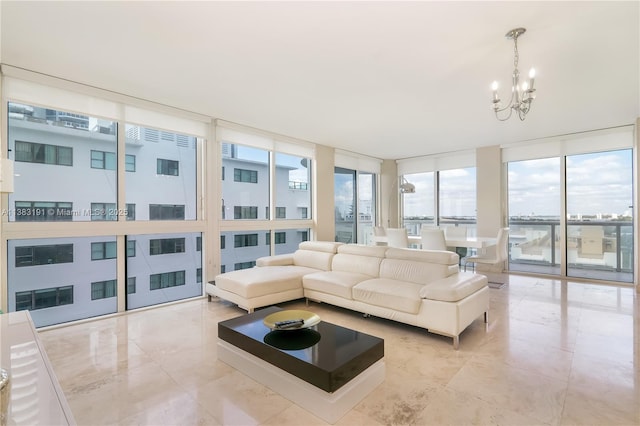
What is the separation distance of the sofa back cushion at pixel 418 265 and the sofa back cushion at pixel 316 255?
0.86 meters

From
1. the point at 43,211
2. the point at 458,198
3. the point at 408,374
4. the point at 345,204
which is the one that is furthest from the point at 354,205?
the point at 43,211

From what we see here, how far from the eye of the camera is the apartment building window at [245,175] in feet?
16.3

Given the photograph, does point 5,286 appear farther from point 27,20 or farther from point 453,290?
point 453,290

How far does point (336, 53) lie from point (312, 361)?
248 cm

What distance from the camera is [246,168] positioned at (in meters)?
A: 5.14

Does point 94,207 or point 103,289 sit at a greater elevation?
point 94,207

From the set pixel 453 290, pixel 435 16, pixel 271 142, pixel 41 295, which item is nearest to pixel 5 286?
pixel 41 295

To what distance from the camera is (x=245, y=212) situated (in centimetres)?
506

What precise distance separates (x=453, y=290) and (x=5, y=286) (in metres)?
Result: 4.30

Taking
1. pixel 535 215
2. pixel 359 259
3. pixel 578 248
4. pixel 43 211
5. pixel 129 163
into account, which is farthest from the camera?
pixel 535 215

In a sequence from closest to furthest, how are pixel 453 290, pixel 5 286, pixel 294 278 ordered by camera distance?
pixel 453 290, pixel 5 286, pixel 294 278

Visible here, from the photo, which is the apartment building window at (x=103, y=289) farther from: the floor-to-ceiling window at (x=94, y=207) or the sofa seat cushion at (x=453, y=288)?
the sofa seat cushion at (x=453, y=288)

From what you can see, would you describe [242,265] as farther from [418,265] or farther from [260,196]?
[418,265]

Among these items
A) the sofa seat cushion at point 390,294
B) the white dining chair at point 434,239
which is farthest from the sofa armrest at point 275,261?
the white dining chair at point 434,239
